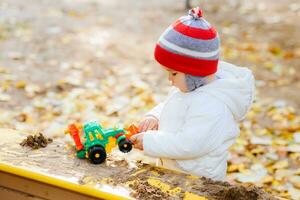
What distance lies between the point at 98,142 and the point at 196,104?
467 millimetres

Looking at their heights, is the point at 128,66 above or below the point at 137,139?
below

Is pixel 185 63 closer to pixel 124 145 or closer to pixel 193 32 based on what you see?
pixel 193 32

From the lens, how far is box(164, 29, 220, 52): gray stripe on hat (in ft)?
7.54

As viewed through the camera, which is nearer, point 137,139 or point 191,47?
point 191,47

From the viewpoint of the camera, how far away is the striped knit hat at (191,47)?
2.30 m

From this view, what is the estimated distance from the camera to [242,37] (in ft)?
22.6

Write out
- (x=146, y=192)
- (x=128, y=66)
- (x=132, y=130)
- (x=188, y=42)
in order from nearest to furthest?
(x=146, y=192) < (x=188, y=42) < (x=132, y=130) < (x=128, y=66)

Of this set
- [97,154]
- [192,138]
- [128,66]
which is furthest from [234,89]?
[128,66]

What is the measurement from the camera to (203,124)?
2322mm

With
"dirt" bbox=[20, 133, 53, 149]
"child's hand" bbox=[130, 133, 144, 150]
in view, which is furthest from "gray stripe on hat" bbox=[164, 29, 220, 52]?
"dirt" bbox=[20, 133, 53, 149]

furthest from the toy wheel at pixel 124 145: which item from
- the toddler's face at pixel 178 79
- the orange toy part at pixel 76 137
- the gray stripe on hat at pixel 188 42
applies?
the gray stripe on hat at pixel 188 42

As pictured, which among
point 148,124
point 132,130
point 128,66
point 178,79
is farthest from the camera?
point 128,66

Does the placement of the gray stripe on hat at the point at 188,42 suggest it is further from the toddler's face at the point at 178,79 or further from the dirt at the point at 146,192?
the dirt at the point at 146,192

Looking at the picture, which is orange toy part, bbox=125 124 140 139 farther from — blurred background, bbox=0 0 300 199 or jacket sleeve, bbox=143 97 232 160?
blurred background, bbox=0 0 300 199
